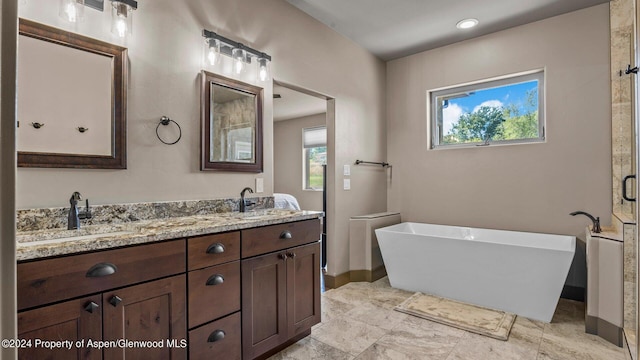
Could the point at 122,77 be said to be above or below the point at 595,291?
above

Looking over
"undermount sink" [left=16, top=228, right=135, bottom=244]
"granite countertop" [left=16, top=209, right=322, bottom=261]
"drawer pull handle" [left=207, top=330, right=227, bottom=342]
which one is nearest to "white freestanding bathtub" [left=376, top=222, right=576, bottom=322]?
"granite countertop" [left=16, top=209, right=322, bottom=261]

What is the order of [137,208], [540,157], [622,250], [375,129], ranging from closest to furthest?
[137,208], [622,250], [540,157], [375,129]

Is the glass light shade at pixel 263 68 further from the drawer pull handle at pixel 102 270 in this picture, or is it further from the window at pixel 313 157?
the window at pixel 313 157

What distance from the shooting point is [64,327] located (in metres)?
1.10

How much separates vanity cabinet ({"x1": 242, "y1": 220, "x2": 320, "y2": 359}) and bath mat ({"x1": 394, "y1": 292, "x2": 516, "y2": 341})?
0.97 m

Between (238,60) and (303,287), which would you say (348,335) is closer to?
(303,287)

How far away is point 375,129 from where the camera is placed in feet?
12.8

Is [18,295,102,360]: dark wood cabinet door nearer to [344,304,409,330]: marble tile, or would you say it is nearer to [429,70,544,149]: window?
[344,304,409,330]: marble tile

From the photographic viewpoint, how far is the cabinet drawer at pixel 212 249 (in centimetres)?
149

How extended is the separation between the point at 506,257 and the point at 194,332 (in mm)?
2342

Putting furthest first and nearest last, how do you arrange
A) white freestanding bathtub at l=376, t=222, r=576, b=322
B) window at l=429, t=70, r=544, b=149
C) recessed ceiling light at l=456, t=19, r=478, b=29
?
1. window at l=429, t=70, r=544, b=149
2. recessed ceiling light at l=456, t=19, r=478, b=29
3. white freestanding bathtub at l=376, t=222, r=576, b=322

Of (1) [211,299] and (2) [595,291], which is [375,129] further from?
(1) [211,299]

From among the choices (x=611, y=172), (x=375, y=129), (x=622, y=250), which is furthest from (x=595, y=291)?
(x=375, y=129)

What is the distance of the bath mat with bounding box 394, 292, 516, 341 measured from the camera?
7.52 feet
